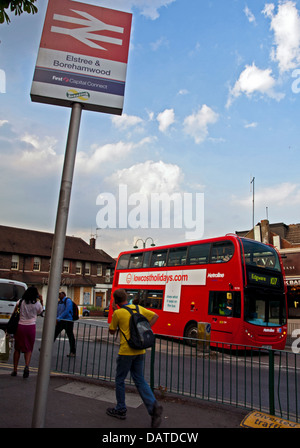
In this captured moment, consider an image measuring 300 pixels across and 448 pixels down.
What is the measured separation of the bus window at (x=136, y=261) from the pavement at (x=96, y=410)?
33.2ft

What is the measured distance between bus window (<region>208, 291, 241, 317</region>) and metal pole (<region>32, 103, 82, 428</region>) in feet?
30.6

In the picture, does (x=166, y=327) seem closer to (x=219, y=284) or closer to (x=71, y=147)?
(x=219, y=284)

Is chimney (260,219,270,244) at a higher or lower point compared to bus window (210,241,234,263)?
higher

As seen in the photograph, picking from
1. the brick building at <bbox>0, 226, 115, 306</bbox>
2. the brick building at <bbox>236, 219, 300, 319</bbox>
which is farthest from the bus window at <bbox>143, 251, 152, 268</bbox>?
the brick building at <bbox>0, 226, 115, 306</bbox>

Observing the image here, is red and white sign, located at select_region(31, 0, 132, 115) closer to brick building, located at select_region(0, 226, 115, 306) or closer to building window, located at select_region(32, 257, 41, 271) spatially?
brick building, located at select_region(0, 226, 115, 306)

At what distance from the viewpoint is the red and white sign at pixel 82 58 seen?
3986 millimetres

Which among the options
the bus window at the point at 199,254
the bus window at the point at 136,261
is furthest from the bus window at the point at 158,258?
the bus window at the point at 199,254

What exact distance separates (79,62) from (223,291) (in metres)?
9.80

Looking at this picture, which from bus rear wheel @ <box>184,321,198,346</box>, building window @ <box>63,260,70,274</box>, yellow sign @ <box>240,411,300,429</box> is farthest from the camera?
building window @ <box>63,260,70,274</box>

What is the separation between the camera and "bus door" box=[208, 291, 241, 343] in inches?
459

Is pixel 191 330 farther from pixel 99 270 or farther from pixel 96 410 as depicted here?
pixel 99 270

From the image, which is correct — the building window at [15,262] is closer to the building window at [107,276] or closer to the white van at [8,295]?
the building window at [107,276]

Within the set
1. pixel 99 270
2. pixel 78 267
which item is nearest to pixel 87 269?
pixel 78 267
